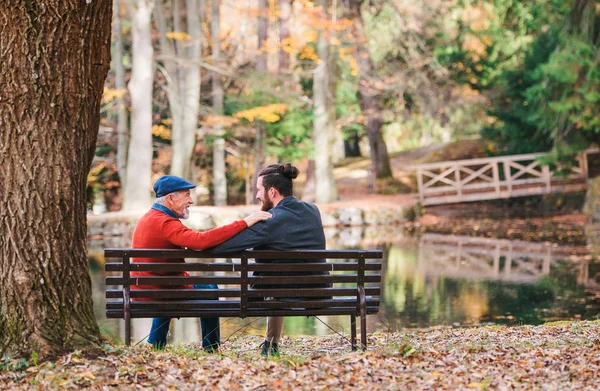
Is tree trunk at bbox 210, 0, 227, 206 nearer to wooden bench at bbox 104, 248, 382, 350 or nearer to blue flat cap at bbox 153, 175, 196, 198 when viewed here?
blue flat cap at bbox 153, 175, 196, 198

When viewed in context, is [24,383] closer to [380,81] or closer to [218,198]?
[218,198]

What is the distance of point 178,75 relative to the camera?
82.1 ft

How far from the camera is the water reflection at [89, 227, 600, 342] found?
32.8ft

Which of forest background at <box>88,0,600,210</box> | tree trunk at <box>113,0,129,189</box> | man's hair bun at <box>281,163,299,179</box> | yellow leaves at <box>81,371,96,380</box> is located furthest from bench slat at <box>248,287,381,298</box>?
tree trunk at <box>113,0,129,189</box>

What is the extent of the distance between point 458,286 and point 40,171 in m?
8.82

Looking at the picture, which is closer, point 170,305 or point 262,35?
point 170,305

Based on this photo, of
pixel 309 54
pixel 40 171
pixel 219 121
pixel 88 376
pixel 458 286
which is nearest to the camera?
pixel 88 376

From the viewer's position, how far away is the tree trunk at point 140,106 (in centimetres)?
2119

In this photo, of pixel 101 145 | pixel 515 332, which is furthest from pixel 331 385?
pixel 101 145

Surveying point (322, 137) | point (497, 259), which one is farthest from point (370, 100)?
point (497, 259)

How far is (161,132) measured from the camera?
1028 inches

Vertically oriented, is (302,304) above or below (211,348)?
above

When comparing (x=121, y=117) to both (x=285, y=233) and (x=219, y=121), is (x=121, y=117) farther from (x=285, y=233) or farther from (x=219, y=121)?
(x=285, y=233)

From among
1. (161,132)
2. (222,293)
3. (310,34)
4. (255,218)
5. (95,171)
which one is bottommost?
(222,293)
